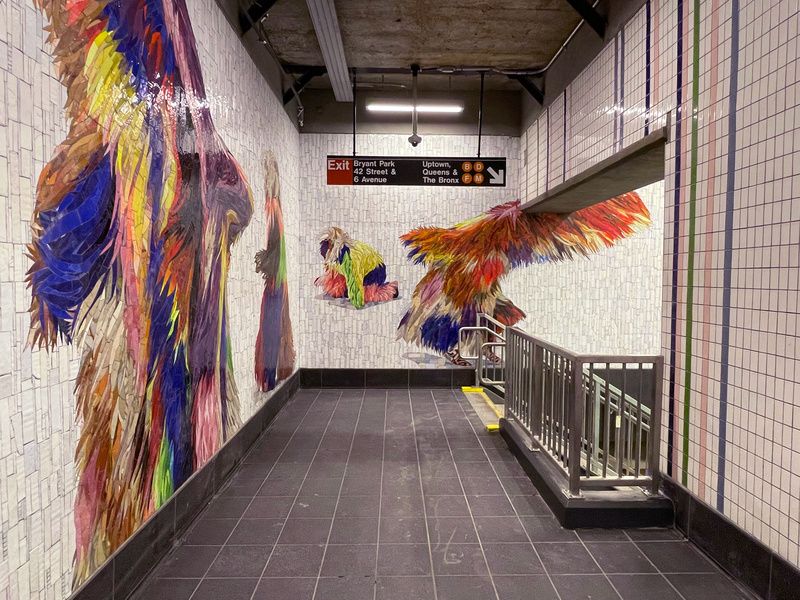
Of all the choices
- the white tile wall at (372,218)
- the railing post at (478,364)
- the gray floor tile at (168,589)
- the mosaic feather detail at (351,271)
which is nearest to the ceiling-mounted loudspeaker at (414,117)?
the white tile wall at (372,218)

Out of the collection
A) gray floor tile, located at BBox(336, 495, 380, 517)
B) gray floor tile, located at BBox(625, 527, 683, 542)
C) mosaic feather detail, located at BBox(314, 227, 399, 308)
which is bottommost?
gray floor tile, located at BBox(336, 495, 380, 517)

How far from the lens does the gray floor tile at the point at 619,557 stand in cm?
251

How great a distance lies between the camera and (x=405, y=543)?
2.76 meters

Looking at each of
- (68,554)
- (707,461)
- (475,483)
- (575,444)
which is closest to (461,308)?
(475,483)

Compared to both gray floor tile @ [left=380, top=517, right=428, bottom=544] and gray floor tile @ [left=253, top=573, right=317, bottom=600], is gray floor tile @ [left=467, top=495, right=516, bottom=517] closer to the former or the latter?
gray floor tile @ [left=380, top=517, right=428, bottom=544]

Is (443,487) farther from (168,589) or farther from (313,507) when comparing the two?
(168,589)

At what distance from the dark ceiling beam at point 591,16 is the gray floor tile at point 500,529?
12.4 feet

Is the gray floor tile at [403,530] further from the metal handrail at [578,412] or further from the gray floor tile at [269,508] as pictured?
the metal handrail at [578,412]

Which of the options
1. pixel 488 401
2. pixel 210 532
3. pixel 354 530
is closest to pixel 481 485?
pixel 354 530

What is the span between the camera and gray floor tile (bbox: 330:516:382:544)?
2793 mm

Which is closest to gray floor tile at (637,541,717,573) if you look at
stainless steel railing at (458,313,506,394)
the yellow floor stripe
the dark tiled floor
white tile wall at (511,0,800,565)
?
the dark tiled floor

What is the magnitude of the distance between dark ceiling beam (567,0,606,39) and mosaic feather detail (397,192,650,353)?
2.76 metres

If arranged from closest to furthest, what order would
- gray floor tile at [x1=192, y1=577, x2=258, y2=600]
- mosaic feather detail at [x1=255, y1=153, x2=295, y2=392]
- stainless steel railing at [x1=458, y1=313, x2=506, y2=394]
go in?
gray floor tile at [x1=192, y1=577, x2=258, y2=600] < mosaic feather detail at [x1=255, y1=153, x2=295, y2=392] < stainless steel railing at [x1=458, y1=313, x2=506, y2=394]

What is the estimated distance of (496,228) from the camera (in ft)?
22.1
